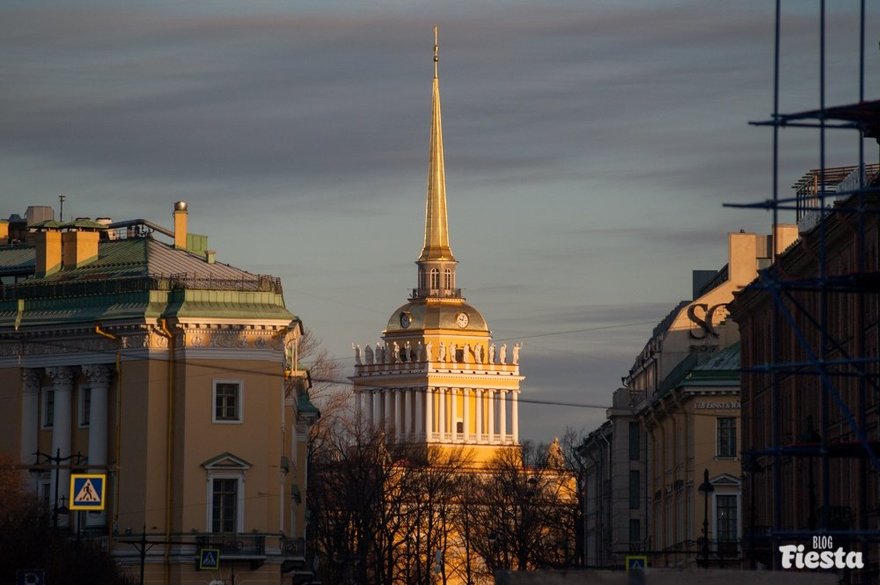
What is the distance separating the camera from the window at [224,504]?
279 feet

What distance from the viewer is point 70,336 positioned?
88.6 m

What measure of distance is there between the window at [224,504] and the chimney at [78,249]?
41.3ft

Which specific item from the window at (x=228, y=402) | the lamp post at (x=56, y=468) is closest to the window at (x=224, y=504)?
the window at (x=228, y=402)

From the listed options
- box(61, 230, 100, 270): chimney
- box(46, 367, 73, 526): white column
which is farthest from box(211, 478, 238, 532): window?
box(61, 230, 100, 270): chimney

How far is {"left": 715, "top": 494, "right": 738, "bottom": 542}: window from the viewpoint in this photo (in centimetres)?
9406

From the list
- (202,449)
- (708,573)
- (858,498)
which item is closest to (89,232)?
(202,449)

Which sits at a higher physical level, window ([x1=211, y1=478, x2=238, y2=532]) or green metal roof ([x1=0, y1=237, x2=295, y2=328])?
green metal roof ([x1=0, y1=237, x2=295, y2=328])

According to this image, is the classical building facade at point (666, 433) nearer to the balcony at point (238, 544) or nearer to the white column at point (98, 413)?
the balcony at point (238, 544)

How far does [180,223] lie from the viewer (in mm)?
97625

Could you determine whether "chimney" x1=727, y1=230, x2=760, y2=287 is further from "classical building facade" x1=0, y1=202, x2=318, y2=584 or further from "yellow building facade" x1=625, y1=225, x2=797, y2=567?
"classical building facade" x1=0, y1=202, x2=318, y2=584

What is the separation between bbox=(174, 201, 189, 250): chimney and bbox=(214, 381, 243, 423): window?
12227mm

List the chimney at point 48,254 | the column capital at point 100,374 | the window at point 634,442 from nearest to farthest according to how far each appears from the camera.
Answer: the column capital at point 100,374 < the chimney at point 48,254 < the window at point 634,442

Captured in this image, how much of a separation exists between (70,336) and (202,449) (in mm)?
7168

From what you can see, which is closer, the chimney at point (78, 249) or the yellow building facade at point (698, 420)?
the chimney at point (78, 249)
